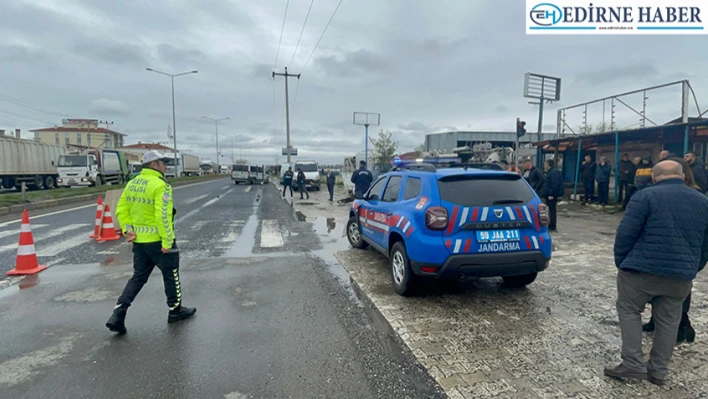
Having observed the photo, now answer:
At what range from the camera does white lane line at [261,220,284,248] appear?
8.01m

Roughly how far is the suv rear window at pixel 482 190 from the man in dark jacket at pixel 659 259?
1.54m

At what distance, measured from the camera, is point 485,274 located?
13.5ft

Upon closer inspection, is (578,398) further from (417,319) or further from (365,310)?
(365,310)

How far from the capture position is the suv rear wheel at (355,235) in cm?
740

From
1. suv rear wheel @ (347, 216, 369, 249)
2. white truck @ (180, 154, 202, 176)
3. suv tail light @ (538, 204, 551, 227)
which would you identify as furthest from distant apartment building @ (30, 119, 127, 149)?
suv tail light @ (538, 204, 551, 227)

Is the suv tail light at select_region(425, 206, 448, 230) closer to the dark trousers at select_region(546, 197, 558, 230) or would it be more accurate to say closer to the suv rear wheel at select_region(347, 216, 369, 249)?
the suv rear wheel at select_region(347, 216, 369, 249)

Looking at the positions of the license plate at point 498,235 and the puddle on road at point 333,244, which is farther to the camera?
the puddle on road at point 333,244

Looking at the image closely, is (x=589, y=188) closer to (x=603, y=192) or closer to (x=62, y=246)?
(x=603, y=192)

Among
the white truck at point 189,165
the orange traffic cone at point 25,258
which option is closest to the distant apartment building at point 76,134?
the white truck at point 189,165

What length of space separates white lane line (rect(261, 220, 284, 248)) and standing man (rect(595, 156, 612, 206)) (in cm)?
1097

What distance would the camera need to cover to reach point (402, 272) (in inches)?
184

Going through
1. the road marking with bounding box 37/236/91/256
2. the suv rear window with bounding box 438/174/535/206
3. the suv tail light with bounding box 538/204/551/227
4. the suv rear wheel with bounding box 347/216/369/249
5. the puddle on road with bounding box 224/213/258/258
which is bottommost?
the puddle on road with bounding box 224/213/258/258

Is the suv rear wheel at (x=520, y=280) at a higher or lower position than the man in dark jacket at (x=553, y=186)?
lower

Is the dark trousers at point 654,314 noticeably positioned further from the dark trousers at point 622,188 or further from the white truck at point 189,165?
the white truck at point 189,165
